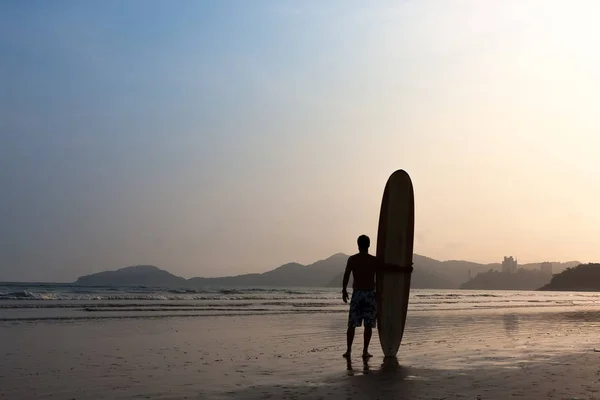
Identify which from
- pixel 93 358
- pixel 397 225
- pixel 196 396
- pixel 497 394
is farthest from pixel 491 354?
pixel 93 358

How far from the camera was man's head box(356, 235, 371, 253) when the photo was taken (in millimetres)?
9195

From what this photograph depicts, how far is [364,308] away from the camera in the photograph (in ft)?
29.7

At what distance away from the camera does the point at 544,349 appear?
429 inches

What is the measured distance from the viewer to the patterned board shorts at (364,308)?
9039 mm

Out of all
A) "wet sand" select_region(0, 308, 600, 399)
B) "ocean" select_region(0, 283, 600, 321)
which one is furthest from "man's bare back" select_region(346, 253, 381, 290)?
"ocean" select_region(0, 283, 600, 321)

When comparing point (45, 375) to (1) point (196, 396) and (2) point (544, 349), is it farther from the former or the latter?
(2) point (544, 349)

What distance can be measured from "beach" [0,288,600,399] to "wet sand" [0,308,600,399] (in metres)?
0.02

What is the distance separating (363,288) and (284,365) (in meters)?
1.60

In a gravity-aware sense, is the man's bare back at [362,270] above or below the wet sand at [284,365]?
above

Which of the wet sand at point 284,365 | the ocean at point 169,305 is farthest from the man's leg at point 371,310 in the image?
the ocean at point 169,305

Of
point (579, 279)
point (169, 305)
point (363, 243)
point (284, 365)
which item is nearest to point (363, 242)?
point (363, 243)

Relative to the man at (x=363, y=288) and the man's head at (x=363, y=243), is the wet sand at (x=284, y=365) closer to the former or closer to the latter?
the man at (x=363, y=288)

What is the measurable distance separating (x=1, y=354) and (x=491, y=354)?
25.9ft

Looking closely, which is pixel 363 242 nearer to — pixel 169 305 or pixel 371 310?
pixel 371 310
